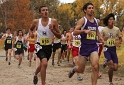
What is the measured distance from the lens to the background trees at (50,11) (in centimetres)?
4631

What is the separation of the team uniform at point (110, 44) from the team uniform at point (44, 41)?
1.92 meters

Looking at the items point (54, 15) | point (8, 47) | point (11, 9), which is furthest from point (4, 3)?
point (8, 47)

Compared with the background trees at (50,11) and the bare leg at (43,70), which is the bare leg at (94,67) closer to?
the bare leg at (43,70)

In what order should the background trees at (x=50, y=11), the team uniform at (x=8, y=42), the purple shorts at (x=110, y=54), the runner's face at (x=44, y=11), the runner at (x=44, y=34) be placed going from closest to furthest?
the runner at (x=44, y=34) → the runner's face at (x=44, y=11) → the purple shorts at (x=110, y=54) → the team uniform at (x=8, y=42) → the background trees at (x=50, y=11)

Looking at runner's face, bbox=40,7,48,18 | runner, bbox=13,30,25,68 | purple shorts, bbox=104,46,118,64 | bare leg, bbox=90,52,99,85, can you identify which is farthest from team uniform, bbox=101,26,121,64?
runner, bbox=13,30,25,68


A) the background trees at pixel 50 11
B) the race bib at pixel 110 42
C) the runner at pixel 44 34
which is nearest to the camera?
the runner at pixel 44 34

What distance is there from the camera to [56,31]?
26.4 ft

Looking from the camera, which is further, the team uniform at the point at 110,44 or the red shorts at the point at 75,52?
the red shorts at the point at 75,52

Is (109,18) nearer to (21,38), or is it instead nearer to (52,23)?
(52,23)

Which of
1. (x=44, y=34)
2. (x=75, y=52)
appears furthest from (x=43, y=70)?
(x=75, y=52)

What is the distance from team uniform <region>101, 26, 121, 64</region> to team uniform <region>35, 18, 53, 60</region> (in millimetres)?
1923

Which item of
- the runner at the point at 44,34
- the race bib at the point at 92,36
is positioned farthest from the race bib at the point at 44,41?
the race bib at the point at 92,36

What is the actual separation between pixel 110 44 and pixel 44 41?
220 cm

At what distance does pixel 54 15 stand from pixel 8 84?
4765 cm
